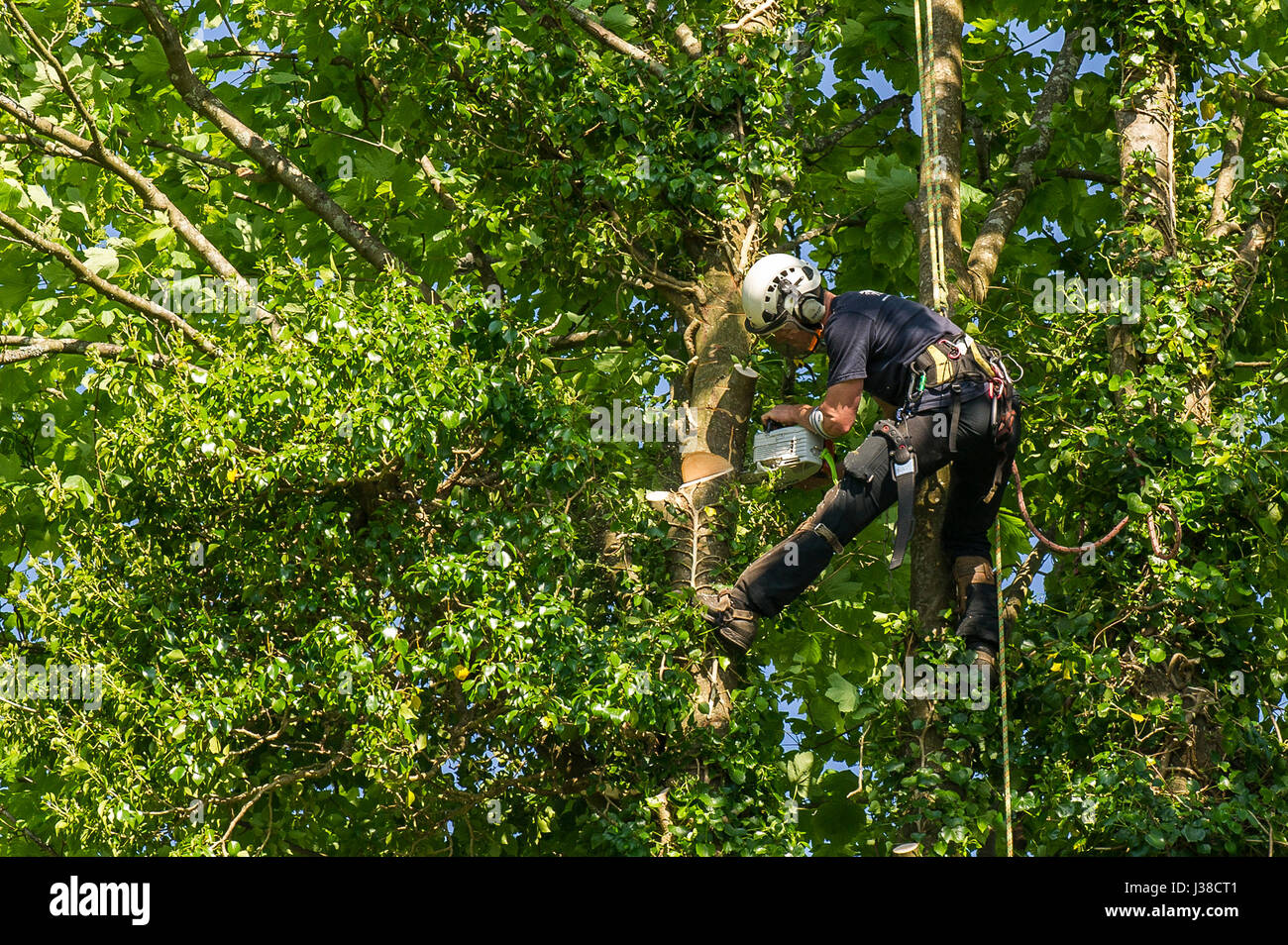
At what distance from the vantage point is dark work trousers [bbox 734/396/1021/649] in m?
8.60

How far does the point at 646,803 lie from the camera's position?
8.53 metres

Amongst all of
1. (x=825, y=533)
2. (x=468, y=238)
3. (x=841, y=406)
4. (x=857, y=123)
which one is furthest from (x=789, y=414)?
(x=857, y=123)

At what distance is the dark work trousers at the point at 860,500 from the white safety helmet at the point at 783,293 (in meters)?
0.69

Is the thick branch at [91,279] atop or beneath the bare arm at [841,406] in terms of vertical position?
atop

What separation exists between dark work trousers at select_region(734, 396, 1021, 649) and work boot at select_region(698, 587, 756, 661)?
74 mm

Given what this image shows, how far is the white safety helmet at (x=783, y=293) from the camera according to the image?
8797mm

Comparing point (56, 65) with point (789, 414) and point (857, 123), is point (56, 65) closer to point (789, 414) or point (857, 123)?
point (789, 414)

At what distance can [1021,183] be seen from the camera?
1116 cm

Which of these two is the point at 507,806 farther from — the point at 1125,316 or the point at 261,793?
the point at 1125,316

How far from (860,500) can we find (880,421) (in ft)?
1.37

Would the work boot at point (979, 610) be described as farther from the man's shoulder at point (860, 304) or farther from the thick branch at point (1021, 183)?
the thick branch at point (1021, 183)

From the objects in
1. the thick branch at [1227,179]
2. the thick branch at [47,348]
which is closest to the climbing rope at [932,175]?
the thick branch at [1227,179]
